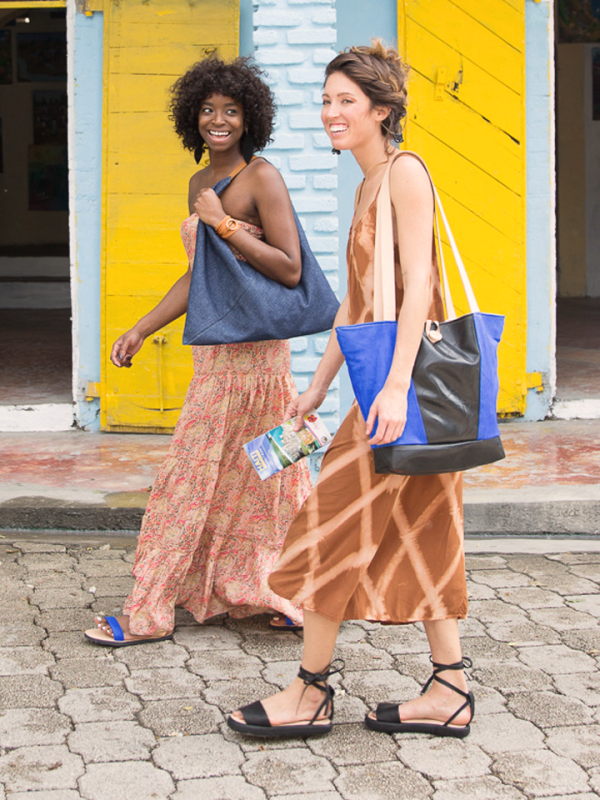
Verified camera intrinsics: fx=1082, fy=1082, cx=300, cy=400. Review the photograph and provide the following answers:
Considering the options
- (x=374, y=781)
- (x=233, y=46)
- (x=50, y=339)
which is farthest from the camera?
(x=50, y=339)

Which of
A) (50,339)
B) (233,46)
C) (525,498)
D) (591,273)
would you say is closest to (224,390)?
(525,498)

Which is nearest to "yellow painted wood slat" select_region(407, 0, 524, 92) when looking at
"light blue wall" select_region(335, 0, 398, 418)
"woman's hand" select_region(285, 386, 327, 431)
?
"light blue wall" select_region(335, 0, 398, 418)

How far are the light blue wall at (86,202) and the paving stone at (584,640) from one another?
3.73 m

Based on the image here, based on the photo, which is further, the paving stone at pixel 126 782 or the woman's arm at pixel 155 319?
the woman's arm at pixel 155 319

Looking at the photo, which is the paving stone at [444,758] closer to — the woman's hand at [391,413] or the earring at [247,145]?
the woman's hand at [391,413]

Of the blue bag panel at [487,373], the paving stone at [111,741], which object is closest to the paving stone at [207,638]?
the paving stone at [111,741]

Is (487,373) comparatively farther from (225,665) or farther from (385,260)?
(225,665)

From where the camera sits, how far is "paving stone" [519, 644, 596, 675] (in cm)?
345

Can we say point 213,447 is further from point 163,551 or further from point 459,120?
point 459,120

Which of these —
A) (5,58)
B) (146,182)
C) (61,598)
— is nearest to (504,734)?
(61,598)

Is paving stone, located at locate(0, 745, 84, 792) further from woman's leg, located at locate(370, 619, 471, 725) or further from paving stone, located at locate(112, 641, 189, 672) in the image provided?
woman's leg, located at locate(370, 619, 471, 725)

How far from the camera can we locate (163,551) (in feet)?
12.1

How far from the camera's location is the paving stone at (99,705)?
10.2 feet

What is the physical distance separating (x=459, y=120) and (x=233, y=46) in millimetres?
1422
